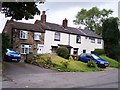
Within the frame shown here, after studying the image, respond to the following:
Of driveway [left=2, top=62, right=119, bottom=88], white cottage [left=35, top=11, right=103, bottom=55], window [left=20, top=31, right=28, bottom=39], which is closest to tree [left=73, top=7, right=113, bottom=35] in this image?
white cottage [left=35, top=11, right=103, bottom=55]

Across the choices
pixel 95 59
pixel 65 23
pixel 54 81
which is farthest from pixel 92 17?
pixel 54 81

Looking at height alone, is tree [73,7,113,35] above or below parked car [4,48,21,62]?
above

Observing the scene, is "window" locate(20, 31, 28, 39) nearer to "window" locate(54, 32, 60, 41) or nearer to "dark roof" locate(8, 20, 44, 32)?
"dark roof" locate(8, 20, 44, 32)

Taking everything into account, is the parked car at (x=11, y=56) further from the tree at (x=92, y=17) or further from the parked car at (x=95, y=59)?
the tree at (x=92, y=17)

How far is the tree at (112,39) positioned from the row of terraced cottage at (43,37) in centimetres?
816

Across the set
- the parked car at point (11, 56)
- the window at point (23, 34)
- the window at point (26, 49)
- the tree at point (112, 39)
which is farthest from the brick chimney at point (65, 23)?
the parked car at point (11, 56)

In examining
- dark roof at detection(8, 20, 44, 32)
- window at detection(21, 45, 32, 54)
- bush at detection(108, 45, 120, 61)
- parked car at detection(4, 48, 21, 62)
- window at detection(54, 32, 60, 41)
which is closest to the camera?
parked car at detection(4, 48, 21, 62)

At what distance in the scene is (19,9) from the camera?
2605 cm

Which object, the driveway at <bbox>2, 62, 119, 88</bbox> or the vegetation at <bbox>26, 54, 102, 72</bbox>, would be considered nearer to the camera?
the driveway at <bbox>2, 62, 119, 88</bbox>

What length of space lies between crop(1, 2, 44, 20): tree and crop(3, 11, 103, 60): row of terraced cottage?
48.0 feet

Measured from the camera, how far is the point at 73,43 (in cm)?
5584

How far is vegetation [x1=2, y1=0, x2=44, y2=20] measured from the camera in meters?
26.0

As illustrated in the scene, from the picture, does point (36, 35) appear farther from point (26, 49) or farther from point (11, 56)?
point (11, 56)

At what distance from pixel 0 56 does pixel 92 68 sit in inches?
429
